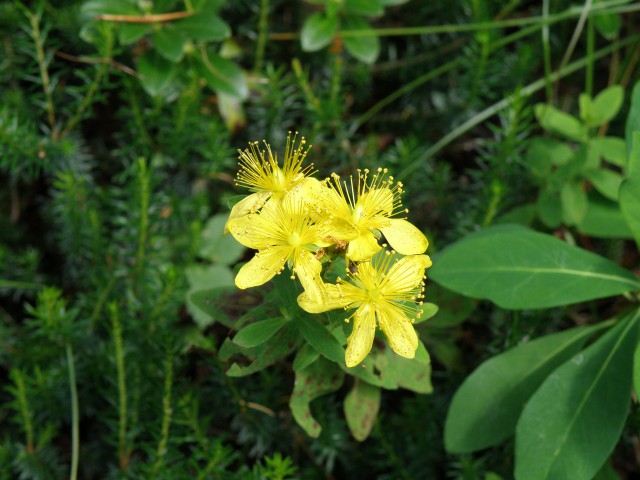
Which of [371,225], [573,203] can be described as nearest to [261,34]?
[573,203]

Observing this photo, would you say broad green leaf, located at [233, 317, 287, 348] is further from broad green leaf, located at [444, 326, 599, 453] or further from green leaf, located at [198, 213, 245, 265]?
green leaf, located at [198, 213, 245, 265]

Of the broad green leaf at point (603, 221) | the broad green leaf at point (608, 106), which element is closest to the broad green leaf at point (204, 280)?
the broad green leaf at point (603, 221)

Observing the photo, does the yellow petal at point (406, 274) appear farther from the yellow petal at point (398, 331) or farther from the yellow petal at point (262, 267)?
the yellow petal at point (262, 267)

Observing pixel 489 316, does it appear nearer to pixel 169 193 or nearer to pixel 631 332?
pixel 631 332

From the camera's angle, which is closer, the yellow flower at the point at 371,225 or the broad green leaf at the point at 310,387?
the yellow flower at the point at 371,225

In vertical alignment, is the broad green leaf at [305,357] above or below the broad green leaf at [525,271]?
above

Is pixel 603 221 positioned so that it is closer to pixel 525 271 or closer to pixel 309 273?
pixel 525 271

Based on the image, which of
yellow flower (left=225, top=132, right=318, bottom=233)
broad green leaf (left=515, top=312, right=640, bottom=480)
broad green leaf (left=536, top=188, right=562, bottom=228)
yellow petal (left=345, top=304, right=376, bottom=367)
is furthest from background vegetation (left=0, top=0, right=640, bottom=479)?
yellow petal (left=345, top=304, right=376, bottom=367)

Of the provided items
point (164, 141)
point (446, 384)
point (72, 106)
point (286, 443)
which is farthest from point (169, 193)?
point (446, 384)
